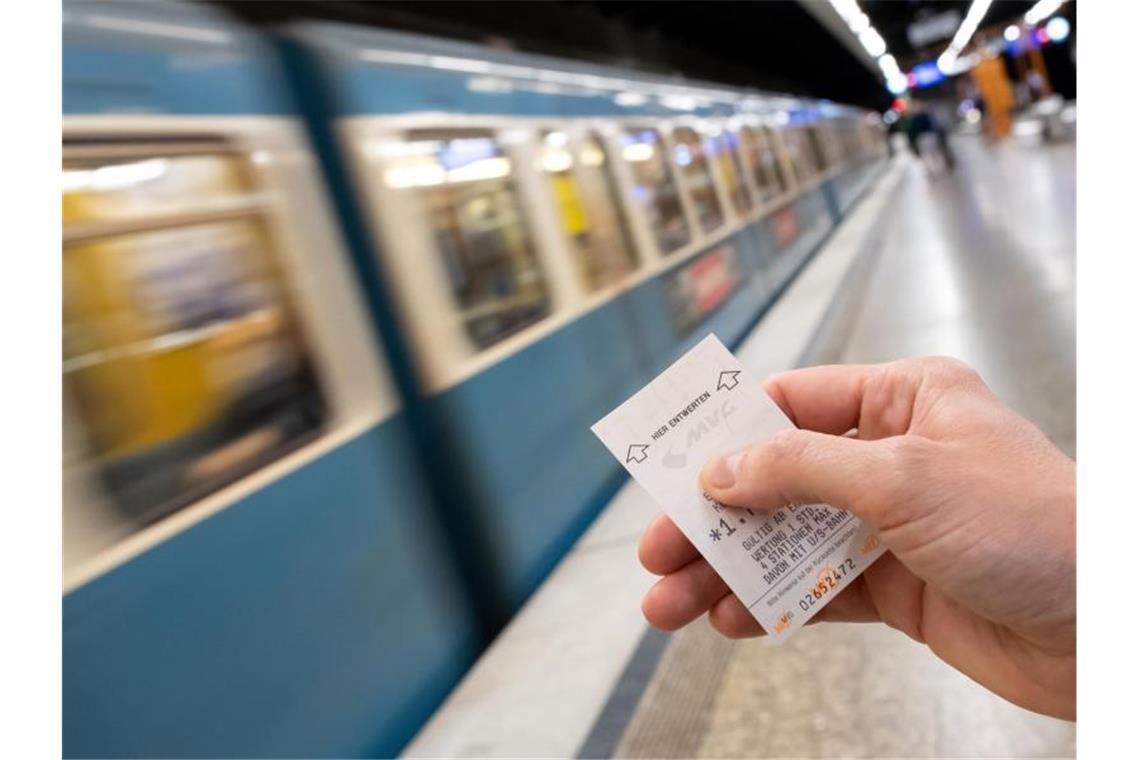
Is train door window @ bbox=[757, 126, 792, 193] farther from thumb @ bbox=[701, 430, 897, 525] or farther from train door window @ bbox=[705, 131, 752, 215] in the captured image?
thumb @ bbox=[701, 430, 897, 525]

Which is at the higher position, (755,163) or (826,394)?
(755,163)

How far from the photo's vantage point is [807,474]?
1131 mm

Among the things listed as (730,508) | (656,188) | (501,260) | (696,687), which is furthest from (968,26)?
(730,508)

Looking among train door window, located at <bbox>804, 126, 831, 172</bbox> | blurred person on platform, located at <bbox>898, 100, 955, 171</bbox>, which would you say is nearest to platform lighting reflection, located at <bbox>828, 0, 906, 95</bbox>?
train door window, located at <bbox>804, 126, 831, 172</bbox>

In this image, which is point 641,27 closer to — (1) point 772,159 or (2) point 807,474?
(1) point 772,159

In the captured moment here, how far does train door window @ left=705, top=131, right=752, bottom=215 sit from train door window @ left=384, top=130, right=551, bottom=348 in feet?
14.9

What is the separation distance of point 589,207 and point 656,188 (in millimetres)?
1308

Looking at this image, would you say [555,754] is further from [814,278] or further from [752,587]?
[814,278]

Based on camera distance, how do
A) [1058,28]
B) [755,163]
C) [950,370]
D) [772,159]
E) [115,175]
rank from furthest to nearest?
[1058,28], [772,159], [755,163], [115,175], [950,370]

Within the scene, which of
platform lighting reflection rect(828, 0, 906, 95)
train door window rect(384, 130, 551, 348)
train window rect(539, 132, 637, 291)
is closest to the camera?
train door window rect(384, 130, 551, 348)

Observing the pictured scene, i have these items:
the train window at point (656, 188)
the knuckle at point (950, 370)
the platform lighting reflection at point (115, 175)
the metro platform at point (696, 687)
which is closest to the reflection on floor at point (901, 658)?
the metro platform at point (696, 687)

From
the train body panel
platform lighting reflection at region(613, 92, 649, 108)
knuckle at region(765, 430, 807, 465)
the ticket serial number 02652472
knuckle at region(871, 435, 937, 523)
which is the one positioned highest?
platform lighting reflection at region(613, 92, 649, 108)

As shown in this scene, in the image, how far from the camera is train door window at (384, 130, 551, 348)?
12.6 feet
